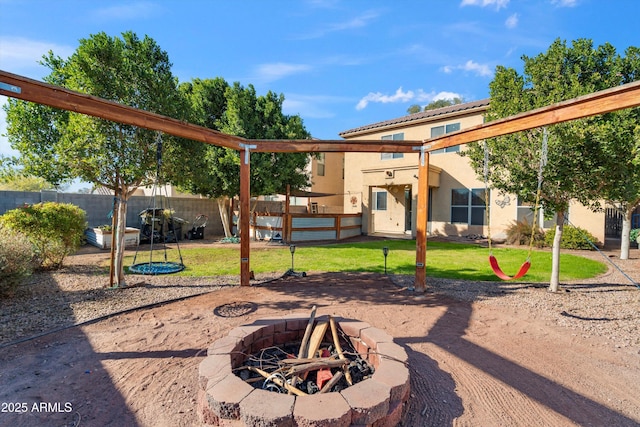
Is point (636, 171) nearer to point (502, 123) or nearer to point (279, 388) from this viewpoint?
point (502, 123)

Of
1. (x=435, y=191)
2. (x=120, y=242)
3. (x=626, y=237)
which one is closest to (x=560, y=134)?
(x=626, y=237)

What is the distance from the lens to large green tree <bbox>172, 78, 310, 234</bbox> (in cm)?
1252

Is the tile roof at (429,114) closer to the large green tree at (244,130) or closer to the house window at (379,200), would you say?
the house window at (379,200)

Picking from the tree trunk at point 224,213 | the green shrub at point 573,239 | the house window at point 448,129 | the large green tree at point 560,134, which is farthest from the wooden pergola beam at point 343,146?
the house window at point 448,129

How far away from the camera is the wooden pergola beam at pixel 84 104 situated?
3.08 m

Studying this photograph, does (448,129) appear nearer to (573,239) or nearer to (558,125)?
(573,239)

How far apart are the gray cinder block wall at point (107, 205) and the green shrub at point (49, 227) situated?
2159 millimetres

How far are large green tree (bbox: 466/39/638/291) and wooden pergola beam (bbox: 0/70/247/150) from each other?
16.6ft

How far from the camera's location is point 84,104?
11.9 ft

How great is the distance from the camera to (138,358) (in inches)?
130

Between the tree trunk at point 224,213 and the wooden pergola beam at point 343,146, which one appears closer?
the wooden pergola beam at point 343,146

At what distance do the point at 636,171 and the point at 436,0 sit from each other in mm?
5992

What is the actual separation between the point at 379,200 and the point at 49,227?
46.8 feet

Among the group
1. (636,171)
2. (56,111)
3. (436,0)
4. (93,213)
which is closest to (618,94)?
(636,171)
